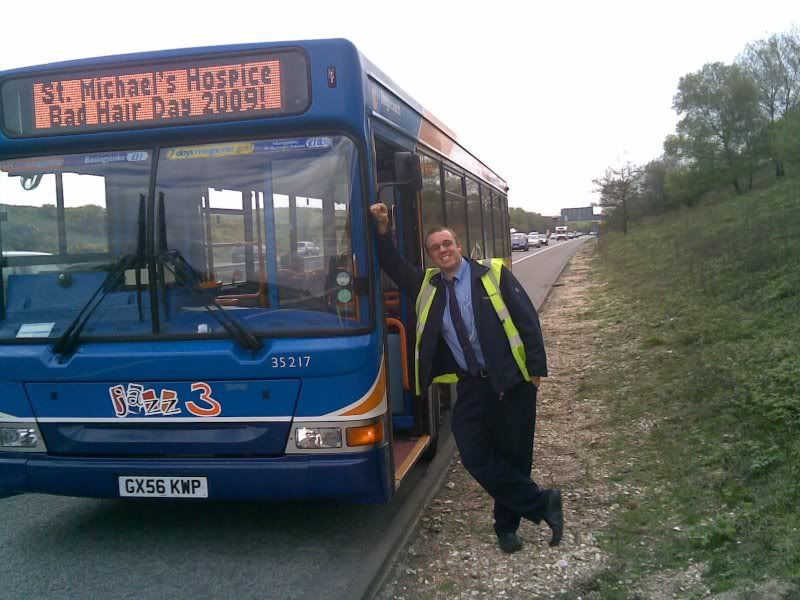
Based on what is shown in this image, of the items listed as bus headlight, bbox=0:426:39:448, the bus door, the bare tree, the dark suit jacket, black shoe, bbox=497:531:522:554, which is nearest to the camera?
the dark suit jacket

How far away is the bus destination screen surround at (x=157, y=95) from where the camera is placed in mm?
4887

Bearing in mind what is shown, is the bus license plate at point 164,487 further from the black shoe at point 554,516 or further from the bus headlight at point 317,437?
the black shoe at point 554,516

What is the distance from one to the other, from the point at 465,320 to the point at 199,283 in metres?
1.59

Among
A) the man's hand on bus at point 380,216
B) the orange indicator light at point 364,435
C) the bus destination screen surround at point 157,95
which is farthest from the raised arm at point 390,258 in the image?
the orange indicator light at point 364,435

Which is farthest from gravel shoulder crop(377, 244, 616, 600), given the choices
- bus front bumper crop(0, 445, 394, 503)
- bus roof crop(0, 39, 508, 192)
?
bus roof crop(0, 39, 508, 192)

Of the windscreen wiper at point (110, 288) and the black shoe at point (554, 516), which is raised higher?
the windscreen wiper at point (110, 288)

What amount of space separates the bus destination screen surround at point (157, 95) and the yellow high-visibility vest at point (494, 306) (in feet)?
4.29

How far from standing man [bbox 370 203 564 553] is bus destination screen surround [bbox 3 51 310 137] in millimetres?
952

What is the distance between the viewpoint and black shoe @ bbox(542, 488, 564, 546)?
4.90 metres

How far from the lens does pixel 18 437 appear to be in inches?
201

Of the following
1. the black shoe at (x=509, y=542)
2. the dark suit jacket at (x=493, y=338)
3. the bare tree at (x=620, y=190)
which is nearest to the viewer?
the dark suit jacket at (x=493, y=338)

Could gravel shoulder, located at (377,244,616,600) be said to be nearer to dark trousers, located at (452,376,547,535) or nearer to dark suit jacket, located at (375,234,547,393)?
dark trousers, located at (452,376,547,535)

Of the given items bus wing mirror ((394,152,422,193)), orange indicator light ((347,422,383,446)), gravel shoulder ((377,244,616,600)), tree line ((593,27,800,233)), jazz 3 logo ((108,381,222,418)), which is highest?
tree line ((593,27,800,233))

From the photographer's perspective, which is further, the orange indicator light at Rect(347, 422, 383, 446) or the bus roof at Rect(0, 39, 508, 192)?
the bus roof at Rect(0, 39, 508, 192)
